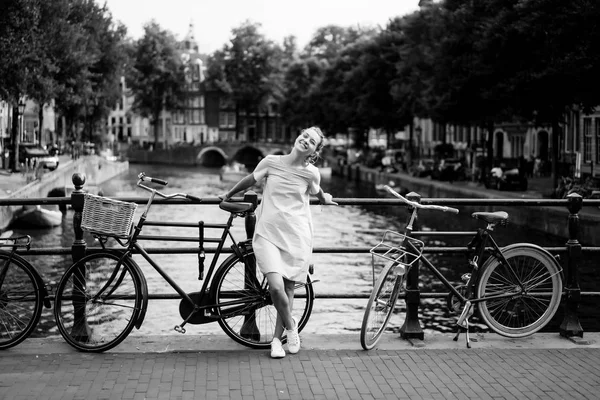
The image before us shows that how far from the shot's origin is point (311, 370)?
6.81m

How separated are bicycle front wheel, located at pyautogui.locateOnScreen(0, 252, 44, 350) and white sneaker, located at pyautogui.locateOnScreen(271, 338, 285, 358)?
1.78 meters

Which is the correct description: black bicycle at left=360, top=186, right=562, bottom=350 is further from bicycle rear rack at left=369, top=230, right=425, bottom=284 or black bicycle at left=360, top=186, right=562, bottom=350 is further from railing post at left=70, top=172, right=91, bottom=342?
railing post at left=70, top=172, right=91, bottom=342

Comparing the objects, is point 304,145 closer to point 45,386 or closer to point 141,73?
point 45,386

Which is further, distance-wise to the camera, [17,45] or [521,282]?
[17,45]

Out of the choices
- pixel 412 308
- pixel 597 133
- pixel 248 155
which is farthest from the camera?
pixel 248 155

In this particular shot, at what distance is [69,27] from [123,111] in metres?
111

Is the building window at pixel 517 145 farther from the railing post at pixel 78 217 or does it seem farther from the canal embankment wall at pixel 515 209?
the railing post at pixel 78 217

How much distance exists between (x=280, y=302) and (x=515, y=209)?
27.6 metres

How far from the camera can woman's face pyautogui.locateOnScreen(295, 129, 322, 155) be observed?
7180 mm

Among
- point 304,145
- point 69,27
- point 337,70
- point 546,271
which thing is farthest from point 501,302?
point 337,70

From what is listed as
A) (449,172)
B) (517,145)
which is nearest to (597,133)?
(449,172)

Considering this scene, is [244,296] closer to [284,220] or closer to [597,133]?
[284,220]

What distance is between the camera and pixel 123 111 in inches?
6093

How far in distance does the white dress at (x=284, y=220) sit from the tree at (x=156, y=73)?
10382 centimetres
